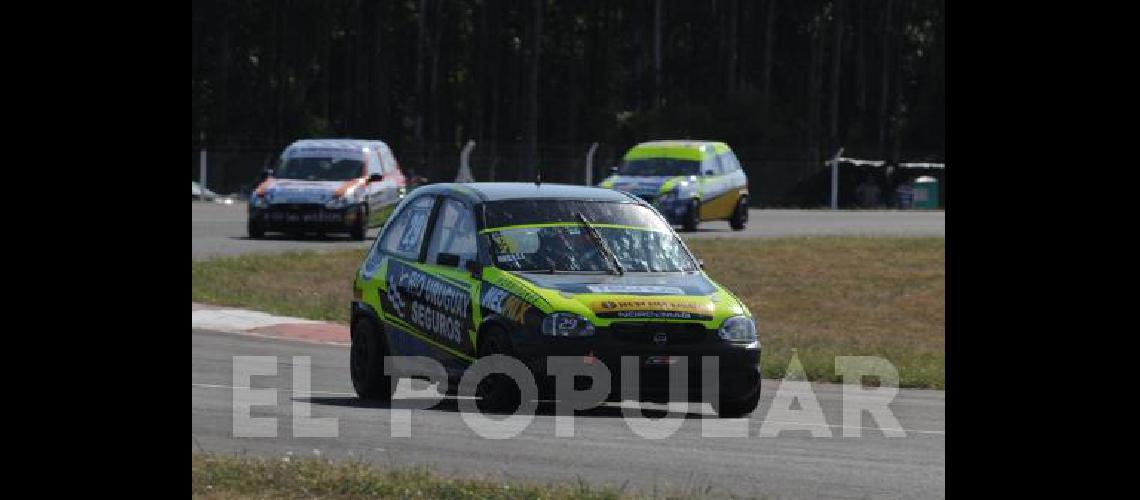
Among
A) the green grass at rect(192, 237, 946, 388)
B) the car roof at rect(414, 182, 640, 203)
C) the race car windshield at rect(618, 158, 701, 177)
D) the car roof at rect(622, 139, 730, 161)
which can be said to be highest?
the car roof at rect(622, 139, 730, 161)

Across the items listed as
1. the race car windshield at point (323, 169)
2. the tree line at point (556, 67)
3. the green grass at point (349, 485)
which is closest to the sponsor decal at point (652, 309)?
the green grass at point (349, 485)

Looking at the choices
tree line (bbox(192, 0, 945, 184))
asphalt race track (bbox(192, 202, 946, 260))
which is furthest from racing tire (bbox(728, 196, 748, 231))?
tree line (bbox(192, 0, 945, 184))

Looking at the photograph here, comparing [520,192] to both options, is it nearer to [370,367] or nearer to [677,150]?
[370,367]

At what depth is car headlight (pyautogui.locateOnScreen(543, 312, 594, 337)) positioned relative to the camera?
13094 millimetres

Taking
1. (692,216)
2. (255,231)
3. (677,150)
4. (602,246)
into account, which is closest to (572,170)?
(677,150)

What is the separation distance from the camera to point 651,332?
43.2 ft

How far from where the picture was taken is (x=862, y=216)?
4675 cm

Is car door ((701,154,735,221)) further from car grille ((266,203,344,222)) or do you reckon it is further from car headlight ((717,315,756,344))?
car headlight ((717,315,756,344))

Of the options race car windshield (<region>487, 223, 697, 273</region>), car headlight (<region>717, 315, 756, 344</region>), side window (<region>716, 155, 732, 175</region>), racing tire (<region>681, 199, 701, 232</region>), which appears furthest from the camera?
side window (<region>716, 155, 732, 175</region>)

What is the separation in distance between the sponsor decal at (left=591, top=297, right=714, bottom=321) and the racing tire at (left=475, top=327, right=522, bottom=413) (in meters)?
0.62

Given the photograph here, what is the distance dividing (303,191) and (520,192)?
749 inches
